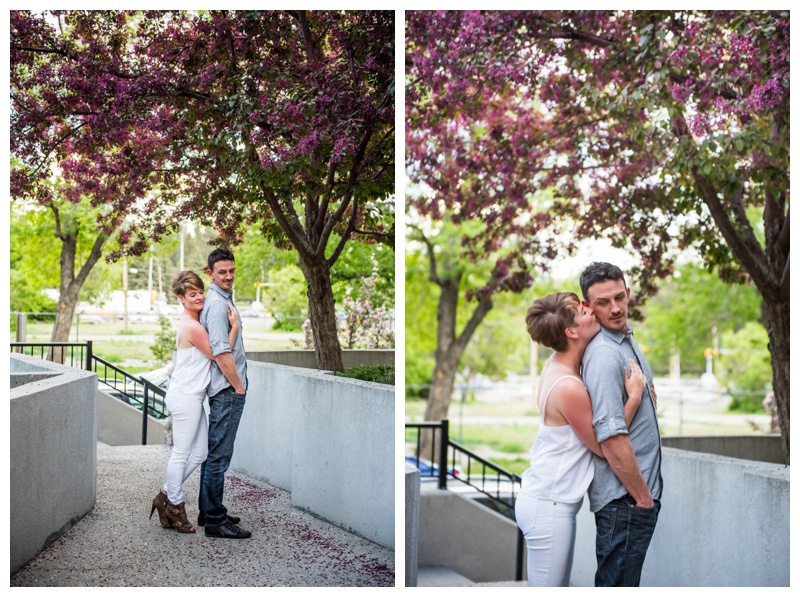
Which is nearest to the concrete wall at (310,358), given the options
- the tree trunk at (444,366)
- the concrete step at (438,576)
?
the concrete step at (438,576)

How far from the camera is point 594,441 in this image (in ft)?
7.78

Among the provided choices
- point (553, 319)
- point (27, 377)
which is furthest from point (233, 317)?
point (553, 319)

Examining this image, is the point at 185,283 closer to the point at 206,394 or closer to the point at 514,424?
the point at 206,394

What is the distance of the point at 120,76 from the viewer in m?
3.13

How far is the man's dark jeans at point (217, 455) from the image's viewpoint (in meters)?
3.06

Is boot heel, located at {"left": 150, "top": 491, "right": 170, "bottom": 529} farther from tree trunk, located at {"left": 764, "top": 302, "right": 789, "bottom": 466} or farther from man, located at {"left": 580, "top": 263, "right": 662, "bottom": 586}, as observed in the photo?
tree trunk, located at {"left": 764, "top": 302, "right": 789, "bottom": 466}

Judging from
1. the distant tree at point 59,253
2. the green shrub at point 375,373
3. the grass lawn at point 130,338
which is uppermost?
the distant tree at point 59,253

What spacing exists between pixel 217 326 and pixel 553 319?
133 centimetres

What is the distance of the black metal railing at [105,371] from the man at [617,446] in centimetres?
168

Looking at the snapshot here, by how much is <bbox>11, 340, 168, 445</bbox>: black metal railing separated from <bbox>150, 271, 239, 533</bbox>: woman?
7cm

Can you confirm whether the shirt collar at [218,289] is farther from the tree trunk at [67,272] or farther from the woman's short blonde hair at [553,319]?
the woman's short blonde hair at [553,319]
